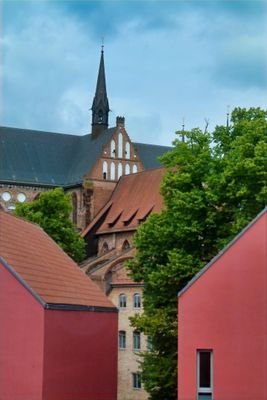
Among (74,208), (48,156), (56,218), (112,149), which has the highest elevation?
(48,156)

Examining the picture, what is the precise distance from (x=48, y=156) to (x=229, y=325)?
240 ft

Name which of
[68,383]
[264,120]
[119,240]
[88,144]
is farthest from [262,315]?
[88,144]

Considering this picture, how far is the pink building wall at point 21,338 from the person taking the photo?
69.4ft

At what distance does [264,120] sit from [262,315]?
13578mm

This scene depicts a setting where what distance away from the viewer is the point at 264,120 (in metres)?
32.2

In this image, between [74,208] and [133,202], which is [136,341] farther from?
[74,208]

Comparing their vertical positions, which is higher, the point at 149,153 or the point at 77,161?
the point at 149,153

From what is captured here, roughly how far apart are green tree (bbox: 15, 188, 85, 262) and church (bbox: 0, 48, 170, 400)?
14.8 ft

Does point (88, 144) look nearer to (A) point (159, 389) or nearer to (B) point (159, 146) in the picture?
(B) point (159, 146)

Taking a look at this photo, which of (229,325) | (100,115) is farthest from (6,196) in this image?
(229,325)

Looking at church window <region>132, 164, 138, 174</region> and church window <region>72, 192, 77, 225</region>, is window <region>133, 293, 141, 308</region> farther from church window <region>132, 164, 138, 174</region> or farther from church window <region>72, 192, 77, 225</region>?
church window <region>132, 164, 138, 174</region>

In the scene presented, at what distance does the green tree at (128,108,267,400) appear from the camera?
2942 cm

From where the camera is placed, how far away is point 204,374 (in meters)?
21.1

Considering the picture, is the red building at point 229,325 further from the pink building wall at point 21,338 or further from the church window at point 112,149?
the church window at point 112,149
